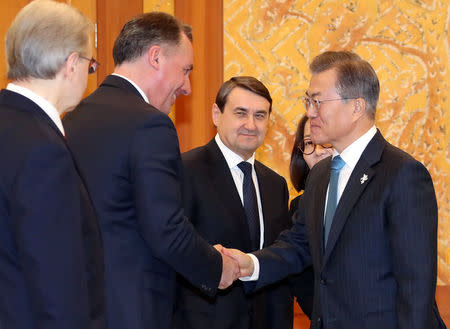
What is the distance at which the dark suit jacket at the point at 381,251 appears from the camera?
7.53 feet

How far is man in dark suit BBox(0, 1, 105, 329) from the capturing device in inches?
65.1

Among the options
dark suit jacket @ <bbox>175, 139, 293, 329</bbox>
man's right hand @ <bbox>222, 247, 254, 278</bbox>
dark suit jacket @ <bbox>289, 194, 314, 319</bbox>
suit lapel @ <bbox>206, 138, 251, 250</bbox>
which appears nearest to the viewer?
man's right hand @ <bbox>222, 247, 254, 278</bbox>

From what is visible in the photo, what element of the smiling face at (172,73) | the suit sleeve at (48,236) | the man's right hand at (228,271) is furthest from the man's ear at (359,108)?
the suit sleeve at (48,236)

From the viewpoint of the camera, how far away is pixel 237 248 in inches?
123

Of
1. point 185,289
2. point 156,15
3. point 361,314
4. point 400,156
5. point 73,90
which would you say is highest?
point 156,15

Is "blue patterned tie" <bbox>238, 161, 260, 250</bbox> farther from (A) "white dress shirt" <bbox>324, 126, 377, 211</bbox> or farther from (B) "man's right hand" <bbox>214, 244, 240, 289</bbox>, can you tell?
(A) "white dress shirt" <bbox>324, 126, 377, 211</bbox>

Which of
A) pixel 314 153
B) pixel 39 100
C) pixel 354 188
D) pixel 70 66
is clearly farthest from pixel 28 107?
pixel 314 153

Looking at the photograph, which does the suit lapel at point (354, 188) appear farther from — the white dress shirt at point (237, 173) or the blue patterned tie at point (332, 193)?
the white dress shirt at point (237, 173)

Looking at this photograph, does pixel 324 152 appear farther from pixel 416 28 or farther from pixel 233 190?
pixel 416 28

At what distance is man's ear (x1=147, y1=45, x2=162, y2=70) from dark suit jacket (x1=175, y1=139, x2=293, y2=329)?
0.69 m

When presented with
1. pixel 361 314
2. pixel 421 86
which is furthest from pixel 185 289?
pixel 421 86

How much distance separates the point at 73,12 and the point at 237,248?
5.19 ft

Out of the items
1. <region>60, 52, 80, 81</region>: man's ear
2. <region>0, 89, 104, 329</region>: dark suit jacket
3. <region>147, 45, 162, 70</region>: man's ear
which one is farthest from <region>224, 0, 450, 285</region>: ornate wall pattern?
<region>0, 89, 104, 329</region>: dark suit jacket

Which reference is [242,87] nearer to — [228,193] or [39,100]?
[228,193]
